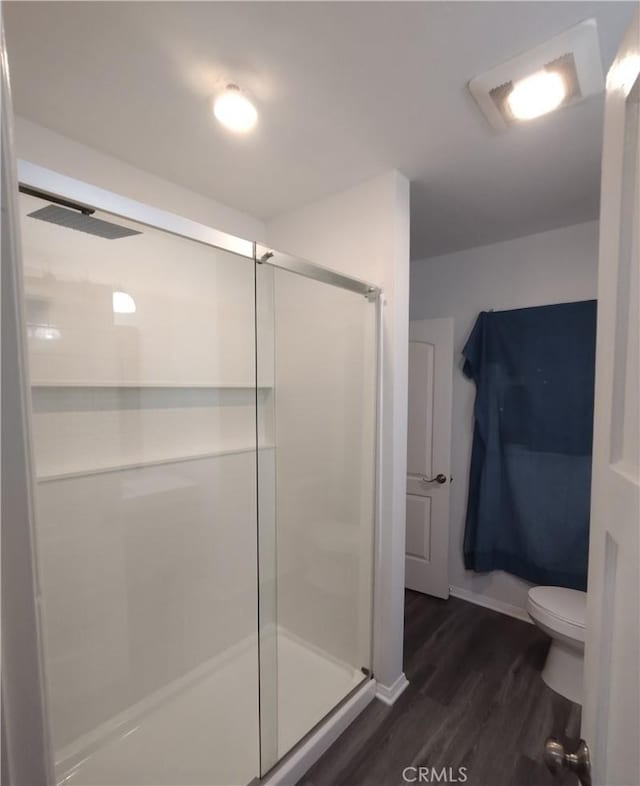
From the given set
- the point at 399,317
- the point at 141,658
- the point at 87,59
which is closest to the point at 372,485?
the point at 399,317

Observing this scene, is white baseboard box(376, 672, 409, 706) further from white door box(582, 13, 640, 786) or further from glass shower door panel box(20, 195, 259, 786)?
white door box(582, 13, 640, 786)

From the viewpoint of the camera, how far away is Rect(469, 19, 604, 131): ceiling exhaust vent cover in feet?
3.41

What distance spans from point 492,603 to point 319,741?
1.61 meters

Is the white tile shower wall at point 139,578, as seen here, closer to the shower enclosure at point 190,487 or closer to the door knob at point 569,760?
the shower enclosure at point 190,487

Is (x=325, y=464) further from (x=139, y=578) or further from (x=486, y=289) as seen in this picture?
(x=486, y=289)

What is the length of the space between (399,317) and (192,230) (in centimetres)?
100

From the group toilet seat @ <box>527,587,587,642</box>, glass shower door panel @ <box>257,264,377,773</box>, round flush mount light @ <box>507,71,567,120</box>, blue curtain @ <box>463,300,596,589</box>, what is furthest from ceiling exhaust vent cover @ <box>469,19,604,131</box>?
toilet seat @ <box>527,587,587,642</box>

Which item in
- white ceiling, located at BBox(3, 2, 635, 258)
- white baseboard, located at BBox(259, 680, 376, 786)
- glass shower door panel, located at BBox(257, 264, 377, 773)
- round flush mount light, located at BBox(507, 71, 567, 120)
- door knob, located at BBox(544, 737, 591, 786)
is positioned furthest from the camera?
glass shower door panel, located at BBox(257, 264, 377, 773)

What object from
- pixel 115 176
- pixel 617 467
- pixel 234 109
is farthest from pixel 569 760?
pixel 115 176

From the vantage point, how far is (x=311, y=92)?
125 cm

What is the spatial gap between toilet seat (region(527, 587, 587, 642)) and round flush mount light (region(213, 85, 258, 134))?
252 centimetres

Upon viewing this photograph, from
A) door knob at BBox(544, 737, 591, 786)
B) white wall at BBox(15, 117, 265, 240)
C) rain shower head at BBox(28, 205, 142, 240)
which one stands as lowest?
door knob at BBox(544, 737, 591, 786)

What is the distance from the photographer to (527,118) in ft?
4.33

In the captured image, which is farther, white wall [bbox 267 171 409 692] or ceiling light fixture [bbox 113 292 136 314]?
white wall [bbox 267 171 409 692]
